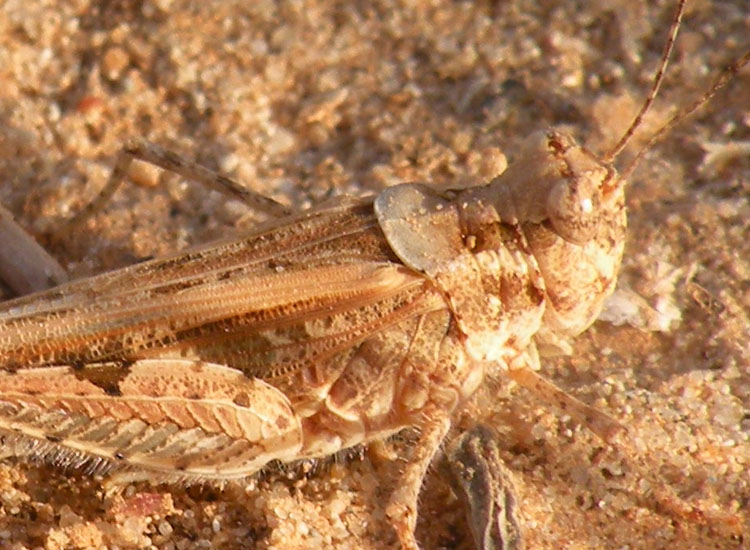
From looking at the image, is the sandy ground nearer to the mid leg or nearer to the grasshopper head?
the mid leg

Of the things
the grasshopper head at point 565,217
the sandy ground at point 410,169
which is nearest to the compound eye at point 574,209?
the grasshopper head at point 565,217

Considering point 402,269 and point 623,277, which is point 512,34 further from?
point 402,269

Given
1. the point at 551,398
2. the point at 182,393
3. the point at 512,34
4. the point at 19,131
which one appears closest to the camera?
the point at 182,393

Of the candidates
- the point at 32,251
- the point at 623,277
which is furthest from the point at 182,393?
the point at 623,277

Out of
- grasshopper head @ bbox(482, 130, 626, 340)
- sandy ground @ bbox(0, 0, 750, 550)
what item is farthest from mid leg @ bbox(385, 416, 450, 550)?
grasshopper head @ bbox(482, 130, 626, 340)

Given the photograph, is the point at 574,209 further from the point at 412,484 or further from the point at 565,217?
the point at 412,484

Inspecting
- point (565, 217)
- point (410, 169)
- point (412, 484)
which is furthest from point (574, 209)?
point (410, 169)

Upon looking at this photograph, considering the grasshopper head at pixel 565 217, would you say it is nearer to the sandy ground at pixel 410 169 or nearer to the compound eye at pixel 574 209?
the compound eye at pixel 574 209
